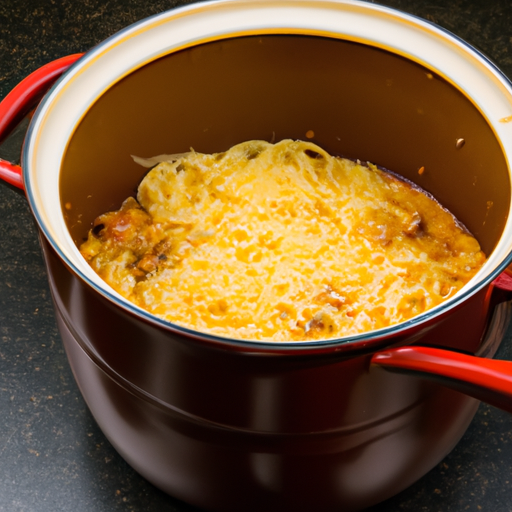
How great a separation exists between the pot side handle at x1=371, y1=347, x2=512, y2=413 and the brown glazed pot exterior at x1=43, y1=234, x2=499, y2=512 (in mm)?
13

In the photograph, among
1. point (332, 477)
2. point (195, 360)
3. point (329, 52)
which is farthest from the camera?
point (329, 52)

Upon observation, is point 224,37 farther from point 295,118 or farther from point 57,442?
point 57,442

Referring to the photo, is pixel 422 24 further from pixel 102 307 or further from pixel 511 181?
pixel 102 307

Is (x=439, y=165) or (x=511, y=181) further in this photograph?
(x=439, y=165)

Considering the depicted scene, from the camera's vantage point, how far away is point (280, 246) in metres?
0.79

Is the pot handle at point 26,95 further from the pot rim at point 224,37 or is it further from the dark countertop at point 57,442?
the dark countertop at point 57,442

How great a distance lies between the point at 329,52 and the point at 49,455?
56 cm

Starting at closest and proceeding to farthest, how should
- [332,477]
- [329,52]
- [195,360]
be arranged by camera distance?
[195,360], [332,477], [329,52]

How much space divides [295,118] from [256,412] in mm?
451

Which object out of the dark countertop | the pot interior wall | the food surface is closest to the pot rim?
the pot interior wall

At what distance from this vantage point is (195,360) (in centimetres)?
54

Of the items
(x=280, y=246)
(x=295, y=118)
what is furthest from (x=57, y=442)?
(x=295, y=118)

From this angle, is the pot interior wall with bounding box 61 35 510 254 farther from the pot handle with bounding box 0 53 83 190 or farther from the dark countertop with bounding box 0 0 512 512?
the dark countertop with bounding box 0 0 512 512

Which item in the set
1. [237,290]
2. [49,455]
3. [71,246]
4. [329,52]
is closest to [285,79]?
[329,52]
